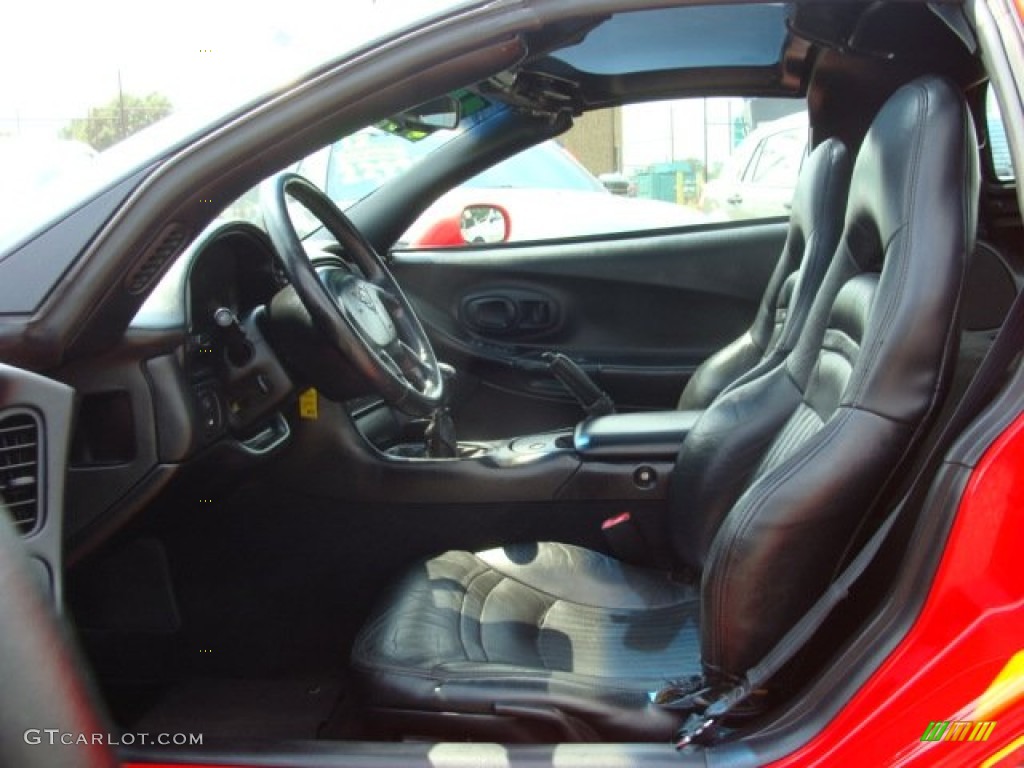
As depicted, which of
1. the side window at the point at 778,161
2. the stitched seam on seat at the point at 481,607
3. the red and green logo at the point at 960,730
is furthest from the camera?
the side window at the point at 778,161

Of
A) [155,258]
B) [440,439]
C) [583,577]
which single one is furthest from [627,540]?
[155,258]

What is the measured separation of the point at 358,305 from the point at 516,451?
21.1 inches

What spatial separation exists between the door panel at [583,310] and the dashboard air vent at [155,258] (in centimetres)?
178

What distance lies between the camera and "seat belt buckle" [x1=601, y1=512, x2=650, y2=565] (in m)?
2.12

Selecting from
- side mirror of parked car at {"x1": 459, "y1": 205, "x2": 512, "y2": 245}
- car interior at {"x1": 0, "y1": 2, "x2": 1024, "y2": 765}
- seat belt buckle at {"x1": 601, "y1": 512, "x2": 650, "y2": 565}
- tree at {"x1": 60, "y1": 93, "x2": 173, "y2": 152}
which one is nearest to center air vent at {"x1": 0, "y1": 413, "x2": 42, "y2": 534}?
car interior at {"x1": 0, "y1": 2, "x2": 1024, "y2": 765}

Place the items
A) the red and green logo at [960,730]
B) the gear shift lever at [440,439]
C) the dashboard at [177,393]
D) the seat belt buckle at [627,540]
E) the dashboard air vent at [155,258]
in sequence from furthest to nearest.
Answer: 1. the gear shift lever at [440,439]
2. the seat belt buckle at [627,540]
3. the dashboard at [177,393]
4. the dashboard air vent at [155,258]
5. the red and green logo at [960,730]

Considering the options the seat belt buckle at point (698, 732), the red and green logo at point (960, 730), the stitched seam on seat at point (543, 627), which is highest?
the red and green logo at point (960, 730)

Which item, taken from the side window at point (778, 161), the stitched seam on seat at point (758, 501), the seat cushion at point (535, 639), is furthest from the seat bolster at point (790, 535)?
the side window at point (778, 161)

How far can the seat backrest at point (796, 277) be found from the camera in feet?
6.59

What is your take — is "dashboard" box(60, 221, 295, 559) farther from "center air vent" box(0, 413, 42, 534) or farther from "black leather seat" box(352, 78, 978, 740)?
"black leather seat" box(352, 78, 978, 740)

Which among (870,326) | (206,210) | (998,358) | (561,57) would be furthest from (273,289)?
(998,358)

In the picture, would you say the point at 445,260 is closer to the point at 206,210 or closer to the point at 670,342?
the point at 670,342

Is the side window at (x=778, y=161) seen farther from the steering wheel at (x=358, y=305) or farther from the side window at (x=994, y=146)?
the steering wheel at (x=358, y=305)

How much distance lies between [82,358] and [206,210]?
0.90 feet
